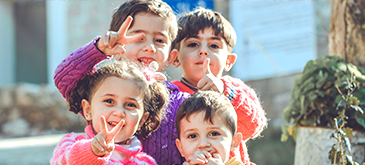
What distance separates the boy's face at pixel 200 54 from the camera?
2117mm

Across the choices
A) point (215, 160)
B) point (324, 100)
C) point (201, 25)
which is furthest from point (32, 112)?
point (215, 160)

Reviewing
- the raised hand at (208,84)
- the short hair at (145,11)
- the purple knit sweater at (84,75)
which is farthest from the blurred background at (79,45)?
the purple knit sweater at (84,75)

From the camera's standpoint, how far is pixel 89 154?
5.00 feet

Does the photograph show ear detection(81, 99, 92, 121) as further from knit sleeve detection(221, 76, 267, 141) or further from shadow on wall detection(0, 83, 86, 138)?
shadow on wall detection(0, 83, 86, 138)

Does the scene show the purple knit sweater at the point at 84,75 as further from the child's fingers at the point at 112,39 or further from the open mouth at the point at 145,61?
the open mouth at the point at 145,61

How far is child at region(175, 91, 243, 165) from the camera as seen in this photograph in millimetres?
1590

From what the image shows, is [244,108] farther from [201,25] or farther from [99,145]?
[99,145]

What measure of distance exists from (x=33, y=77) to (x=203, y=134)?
900cm

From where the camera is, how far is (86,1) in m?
8.20

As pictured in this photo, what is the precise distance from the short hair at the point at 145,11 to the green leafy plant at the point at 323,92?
1408mm

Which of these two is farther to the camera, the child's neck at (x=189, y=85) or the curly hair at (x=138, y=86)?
the child's neck at (x=189, y=85)

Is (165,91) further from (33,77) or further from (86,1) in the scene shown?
(33,77)

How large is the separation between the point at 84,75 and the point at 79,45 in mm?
6664

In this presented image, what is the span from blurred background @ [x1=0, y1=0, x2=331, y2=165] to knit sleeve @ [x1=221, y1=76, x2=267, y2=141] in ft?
9.25
